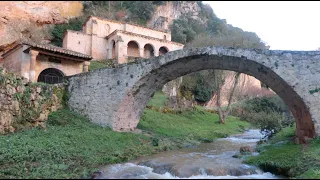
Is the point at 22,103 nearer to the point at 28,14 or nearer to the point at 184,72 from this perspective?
the point at 184,72

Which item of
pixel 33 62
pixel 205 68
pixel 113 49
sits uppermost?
pixel 113 49

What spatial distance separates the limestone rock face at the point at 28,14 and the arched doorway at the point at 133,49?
9.61 meters

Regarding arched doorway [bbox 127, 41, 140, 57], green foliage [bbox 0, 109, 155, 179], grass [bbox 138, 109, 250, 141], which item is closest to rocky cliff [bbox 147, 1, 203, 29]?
arched doorway [bbox 127, 41, 140, 57]

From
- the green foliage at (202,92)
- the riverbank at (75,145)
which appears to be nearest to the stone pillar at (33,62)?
the riverbank at (75,145)

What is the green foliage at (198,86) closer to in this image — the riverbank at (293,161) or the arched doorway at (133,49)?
the arched doorway at (133,49)

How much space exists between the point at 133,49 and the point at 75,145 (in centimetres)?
2746

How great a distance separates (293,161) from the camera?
8.28 meters

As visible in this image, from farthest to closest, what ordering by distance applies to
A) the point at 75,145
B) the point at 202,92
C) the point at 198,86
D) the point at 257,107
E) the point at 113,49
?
the point at 113,49 → the point at 202,92 → the point at 198,86 → the point at 257,107 → the point at 75,145

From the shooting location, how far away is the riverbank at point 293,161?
24.6 feet

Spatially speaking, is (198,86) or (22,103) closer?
(22,103)

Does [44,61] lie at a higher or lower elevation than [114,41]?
lower

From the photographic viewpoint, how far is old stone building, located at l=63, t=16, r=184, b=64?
32938 mm

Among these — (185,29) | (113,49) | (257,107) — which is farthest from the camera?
(185,29)

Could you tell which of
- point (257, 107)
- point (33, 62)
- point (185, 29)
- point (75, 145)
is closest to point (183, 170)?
point (75, 145)
